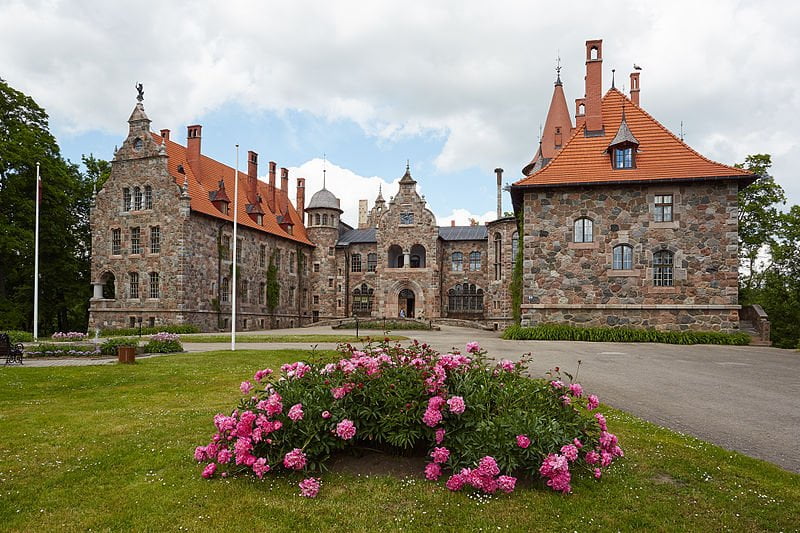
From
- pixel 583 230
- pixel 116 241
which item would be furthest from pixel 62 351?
pixel 583 230

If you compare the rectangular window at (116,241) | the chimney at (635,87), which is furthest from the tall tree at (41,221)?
the chimney at (635,87)

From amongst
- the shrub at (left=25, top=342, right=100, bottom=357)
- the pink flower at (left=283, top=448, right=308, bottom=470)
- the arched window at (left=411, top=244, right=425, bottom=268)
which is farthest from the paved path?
the arched window at (left=411, top=244, right=425, bottom=268)

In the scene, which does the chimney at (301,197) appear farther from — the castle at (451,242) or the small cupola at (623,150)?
the small cupola at (623,150)

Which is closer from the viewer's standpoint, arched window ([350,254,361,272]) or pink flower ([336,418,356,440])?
pink flower ([336,418,356,440])

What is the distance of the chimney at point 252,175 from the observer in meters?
45.5

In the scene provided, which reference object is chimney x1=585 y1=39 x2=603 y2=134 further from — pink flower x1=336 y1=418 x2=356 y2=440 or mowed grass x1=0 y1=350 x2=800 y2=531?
pink flower x1=336 y1=418 x2=356 y2=440

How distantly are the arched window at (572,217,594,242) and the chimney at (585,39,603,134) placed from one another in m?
4.96

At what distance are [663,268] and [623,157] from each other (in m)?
5.41

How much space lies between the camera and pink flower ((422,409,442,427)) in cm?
550

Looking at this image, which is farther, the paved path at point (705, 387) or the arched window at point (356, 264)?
the arched window at point (356, 264)

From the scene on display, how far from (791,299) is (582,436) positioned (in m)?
29.1

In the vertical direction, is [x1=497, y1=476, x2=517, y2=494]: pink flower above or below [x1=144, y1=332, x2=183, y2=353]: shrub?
above

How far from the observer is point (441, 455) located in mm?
5520

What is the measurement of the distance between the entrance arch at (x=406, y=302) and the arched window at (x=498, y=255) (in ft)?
28.4
